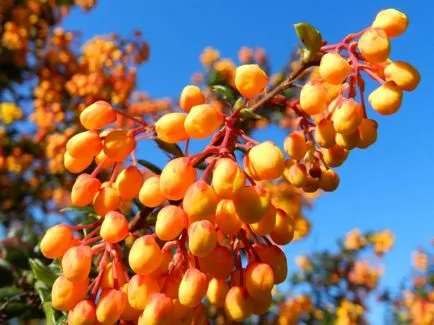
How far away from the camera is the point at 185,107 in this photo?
103 centimetres

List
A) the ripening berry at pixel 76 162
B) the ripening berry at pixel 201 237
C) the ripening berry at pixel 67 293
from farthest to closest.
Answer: the ripening berry at pixel 76 162 < the ripening berry at pixel 67 293 < the ripening berry at pixel 201 237

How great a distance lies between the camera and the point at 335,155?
1030 mm

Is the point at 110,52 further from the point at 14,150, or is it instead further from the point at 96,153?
the point at 96,153

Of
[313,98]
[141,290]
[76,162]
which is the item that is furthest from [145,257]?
[313,98]

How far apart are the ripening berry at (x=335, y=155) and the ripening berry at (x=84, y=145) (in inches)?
15.9

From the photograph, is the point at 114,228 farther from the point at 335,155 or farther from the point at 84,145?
the point at 335,155

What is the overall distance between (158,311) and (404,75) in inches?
20.5

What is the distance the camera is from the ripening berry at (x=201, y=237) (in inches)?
33.1

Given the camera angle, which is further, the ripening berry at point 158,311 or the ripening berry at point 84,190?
the ripening berry at point 84,190

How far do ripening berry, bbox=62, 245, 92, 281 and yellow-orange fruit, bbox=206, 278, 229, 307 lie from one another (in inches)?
7.9

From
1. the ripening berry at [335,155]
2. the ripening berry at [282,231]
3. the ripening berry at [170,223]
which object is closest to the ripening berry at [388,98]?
the ripening berry at [335,155]

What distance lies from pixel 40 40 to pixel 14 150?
1064 mm

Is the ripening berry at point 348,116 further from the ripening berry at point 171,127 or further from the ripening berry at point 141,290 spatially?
the ripening berry at point 141,290

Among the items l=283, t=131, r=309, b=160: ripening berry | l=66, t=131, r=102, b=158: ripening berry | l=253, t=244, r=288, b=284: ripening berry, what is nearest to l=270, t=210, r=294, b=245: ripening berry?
l=253, t=244, r=288, b=284: ripening berry
